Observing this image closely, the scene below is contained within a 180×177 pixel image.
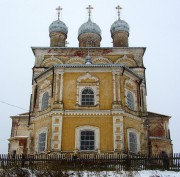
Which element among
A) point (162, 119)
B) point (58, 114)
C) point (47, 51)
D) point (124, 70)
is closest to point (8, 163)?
point (58, 114)

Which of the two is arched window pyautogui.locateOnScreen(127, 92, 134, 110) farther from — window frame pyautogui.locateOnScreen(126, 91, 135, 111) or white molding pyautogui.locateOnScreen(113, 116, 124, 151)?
white molding pyautogui.locateOnScreen(113, 116, 124, 151)

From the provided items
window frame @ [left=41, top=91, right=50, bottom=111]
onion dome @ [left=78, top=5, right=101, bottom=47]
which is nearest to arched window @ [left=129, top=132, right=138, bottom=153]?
window frame @ [left=41, top=91, right=50, bottom=111]

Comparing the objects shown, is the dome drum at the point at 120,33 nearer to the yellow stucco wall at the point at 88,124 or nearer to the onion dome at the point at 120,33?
the onion dome at the point at 120,33

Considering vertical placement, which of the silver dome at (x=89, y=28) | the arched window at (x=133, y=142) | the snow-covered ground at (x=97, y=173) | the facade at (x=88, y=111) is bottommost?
the snow-covered ground at (x=97, y=173)

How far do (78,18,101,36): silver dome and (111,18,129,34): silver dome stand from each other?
1.38 meters

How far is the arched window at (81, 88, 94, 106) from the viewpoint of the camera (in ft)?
67.0

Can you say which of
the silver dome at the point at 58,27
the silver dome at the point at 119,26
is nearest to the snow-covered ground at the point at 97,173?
the silver dome at the point at 119,26

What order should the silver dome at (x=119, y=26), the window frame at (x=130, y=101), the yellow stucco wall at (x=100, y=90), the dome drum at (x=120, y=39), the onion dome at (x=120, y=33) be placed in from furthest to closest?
the silver dome at (x=119, y=26) < the onion dome at (x=120, y=33) < the dome drum at (x=120, y=39) < the window frame at (x=130, y=101) < the yellow stucco wall at (x=100, y=90)

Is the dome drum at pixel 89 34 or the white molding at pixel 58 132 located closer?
the white molding at pixel 58 132

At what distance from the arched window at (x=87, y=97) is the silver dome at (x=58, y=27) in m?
11.2

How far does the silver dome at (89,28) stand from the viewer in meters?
30.1

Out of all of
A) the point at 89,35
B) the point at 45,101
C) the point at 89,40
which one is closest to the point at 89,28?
the point at 89,35

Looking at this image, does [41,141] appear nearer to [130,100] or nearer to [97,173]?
[130,100]

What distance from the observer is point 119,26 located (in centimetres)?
3002
